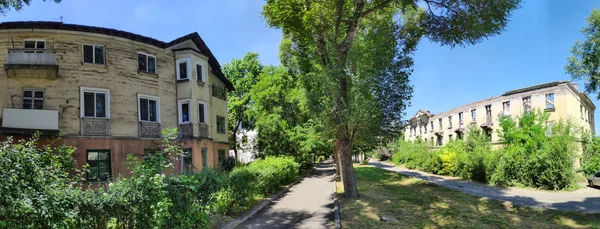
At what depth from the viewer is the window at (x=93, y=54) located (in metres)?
18.6

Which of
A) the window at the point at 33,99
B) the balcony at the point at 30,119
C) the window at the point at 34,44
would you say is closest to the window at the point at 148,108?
the balcony at the point at 30,119

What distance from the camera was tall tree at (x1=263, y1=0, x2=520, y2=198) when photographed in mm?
13164

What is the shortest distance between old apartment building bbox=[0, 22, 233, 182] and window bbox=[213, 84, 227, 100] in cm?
345

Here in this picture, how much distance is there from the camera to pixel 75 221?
462cm

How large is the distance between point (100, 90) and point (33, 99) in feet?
10.1

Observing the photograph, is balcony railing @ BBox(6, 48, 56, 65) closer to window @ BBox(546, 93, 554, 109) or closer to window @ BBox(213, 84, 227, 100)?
window @ BBox(213, 84, 227, 100)

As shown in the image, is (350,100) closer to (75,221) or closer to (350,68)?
(350,68)

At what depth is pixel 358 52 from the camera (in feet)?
45.8

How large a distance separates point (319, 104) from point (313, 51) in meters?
2.77

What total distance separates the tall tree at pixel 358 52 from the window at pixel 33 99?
42.8 ft

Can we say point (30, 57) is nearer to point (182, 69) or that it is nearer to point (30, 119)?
point (30, 119)

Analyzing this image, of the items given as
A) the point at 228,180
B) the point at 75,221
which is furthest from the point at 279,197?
the point at 75,221

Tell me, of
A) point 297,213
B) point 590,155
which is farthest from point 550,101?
point 297,213

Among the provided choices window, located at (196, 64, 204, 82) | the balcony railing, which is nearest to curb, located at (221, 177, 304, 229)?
window, located at (196, 64, 204, 82)
